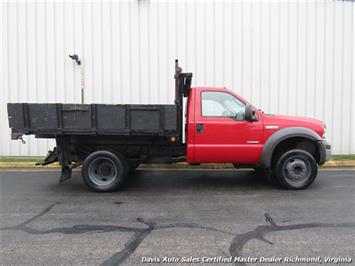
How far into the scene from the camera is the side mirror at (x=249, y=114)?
6.60m

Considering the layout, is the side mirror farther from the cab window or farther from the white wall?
the white wall

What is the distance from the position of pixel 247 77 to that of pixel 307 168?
5534 mm

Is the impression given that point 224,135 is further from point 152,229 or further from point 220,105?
point 152,229

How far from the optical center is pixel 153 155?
7.18 metres

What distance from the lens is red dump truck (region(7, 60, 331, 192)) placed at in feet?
21.4

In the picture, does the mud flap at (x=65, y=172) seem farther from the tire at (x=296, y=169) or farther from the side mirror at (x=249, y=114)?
the tire at (x=296, y=169)

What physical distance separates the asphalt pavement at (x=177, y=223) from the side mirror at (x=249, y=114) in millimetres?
1499

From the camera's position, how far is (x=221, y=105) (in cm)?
687

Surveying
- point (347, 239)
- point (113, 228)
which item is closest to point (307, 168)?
point (347, 239)

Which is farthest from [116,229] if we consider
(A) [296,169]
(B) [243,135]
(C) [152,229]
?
(A) [296,169]

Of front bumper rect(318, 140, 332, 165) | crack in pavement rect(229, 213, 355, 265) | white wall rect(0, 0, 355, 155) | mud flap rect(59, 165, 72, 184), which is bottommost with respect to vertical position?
crack in pavement rect(229, 213, 355, 265)

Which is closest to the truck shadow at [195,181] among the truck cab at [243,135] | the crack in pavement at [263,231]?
the truck cab at [243,135]

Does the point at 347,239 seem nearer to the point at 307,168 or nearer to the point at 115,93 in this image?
the point at 307,168

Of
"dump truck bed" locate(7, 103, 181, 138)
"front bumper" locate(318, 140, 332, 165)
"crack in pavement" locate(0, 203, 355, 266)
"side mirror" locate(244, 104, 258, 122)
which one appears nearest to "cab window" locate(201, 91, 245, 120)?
"side mirror" locate(244, 104, 258, 122)
